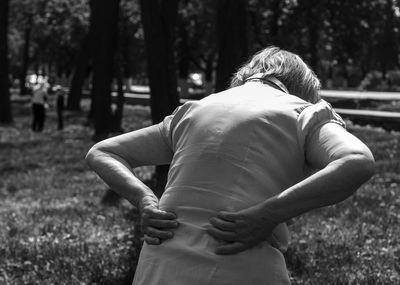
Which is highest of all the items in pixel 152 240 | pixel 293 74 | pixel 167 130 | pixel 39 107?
pixel 293 74

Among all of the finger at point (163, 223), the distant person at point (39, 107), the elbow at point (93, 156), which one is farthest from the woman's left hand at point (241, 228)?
the distant person at point (39, 107)

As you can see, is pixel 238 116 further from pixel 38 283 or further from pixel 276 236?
pixel 38 283

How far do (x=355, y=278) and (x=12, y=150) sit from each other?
12.2m

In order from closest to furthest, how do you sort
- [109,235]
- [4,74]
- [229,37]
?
1. [109,235]
2. [229,37]
3. [4,74]

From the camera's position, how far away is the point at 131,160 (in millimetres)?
2764

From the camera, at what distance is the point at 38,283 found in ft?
17.8

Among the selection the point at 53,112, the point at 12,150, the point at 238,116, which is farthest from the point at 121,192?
the point at 53,112

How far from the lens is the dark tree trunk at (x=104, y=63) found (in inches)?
693

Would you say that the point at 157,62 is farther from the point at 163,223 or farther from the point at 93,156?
the point at 163,223

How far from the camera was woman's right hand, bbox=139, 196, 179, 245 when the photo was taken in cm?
245

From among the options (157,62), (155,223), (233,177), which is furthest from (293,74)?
(157,62)

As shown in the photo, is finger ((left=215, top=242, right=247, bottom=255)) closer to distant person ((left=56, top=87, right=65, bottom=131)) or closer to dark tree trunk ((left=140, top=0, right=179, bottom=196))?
dark tree trunk ((left=140, top=0, right=179, bottom=196))

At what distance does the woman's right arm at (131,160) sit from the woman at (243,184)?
75 millimetres

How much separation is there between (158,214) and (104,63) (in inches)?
648
